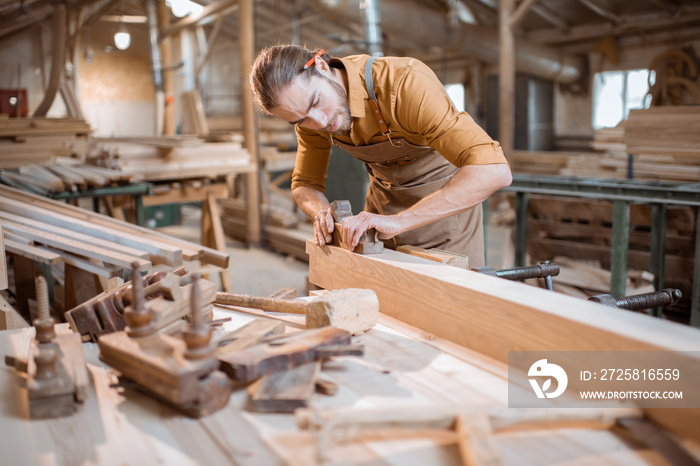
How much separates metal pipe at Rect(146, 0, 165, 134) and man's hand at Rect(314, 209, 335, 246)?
275 inches

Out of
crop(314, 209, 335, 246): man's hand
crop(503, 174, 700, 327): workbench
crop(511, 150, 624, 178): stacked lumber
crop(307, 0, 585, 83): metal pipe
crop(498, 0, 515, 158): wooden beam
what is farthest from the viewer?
crop(307, 0, 585, 83): metal pipe

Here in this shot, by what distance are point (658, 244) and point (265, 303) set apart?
2.85 metres

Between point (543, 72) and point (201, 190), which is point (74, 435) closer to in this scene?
point (201, 190)

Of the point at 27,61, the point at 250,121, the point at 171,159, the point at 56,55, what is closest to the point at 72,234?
the point at 171,159

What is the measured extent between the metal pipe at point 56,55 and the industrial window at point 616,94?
9.06m

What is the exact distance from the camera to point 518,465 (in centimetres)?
101

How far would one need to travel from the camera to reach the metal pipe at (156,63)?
8375 mm

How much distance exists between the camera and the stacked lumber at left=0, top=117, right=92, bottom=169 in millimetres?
5816

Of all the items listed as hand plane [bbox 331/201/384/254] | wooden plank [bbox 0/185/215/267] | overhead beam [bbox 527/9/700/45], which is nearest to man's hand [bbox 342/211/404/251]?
hand plane [bbox 331/201/384/254]

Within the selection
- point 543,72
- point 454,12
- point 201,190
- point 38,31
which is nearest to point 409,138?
point 201,190

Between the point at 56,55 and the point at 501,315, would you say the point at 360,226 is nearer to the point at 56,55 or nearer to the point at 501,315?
the point at 501,315

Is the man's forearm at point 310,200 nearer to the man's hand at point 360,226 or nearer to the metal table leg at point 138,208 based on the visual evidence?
the man's hand at point 360,226

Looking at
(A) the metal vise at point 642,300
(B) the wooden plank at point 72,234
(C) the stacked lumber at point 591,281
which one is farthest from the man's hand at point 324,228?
(C) the stacked lumber at point 591,281

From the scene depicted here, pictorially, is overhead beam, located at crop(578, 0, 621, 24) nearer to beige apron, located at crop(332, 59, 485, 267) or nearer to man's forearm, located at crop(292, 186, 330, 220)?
beige apron, located at crop(332, 59, 485, 267)
